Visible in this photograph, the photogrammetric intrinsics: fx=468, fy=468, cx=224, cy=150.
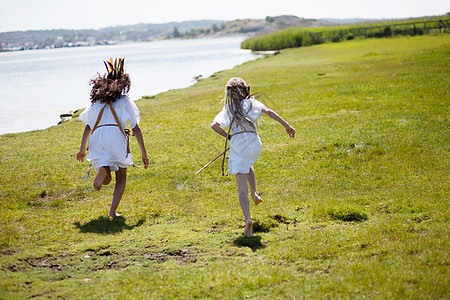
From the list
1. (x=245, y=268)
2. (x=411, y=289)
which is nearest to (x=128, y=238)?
Answer: (x=245, y=268)

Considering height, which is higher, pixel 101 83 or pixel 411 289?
pixel 101 83

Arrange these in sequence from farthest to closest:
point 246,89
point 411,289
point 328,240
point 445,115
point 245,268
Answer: point 445,115 < point 246,89 < point 328,240 < point 245,268 < point 411,289

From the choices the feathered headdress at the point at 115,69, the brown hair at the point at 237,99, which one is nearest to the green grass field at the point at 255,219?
the brown hair at the point at 237,99

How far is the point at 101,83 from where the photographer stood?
7.69 meters

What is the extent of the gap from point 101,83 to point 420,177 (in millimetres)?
6351

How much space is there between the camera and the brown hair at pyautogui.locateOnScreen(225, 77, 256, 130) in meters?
6.86

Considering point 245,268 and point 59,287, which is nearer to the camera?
point 59,287

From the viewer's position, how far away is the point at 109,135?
759 centimetres

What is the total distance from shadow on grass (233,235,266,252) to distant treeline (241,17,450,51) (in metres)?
54.2

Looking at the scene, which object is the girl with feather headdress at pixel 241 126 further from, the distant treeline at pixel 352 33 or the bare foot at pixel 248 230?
the distant treeline at pixel 352 33

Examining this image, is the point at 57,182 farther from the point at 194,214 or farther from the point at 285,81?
the point at 285,81

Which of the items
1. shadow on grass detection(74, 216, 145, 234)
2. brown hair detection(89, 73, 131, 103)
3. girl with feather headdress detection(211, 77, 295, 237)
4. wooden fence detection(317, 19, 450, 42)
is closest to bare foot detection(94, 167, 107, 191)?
shadow on grass detection(74, 216, 145, 234)

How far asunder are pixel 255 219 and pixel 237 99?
201cm

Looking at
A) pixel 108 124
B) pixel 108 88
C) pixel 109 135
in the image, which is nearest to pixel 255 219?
pixel 109 135
